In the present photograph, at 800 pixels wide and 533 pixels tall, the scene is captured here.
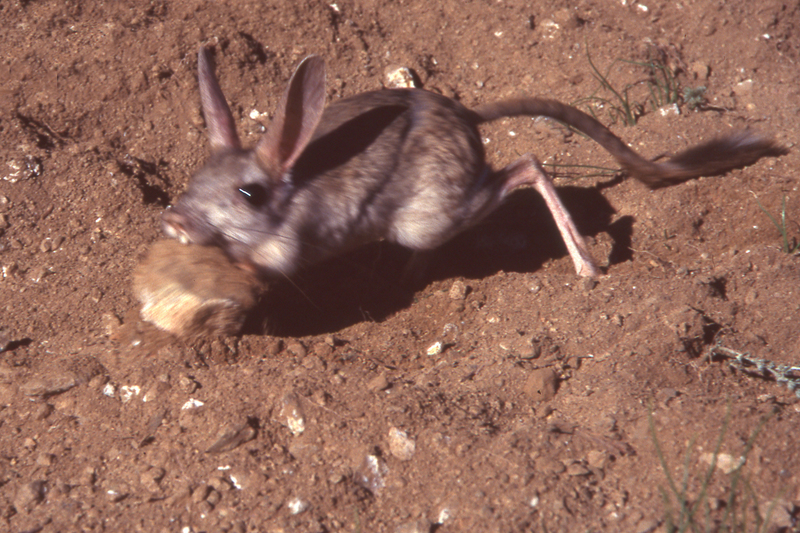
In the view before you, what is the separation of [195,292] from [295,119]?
0.84m

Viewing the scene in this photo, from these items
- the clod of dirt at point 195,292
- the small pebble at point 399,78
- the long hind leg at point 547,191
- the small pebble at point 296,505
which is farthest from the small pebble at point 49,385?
the small pebble at point 399,78

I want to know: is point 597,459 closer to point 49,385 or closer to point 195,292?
point 195,292

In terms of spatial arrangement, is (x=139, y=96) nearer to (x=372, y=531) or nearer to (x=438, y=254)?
(x=438, y=254)

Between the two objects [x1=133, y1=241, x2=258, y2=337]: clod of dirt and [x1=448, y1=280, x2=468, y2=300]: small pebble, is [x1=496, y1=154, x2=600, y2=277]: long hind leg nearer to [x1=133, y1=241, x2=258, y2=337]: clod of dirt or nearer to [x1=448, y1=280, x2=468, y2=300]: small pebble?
[x1=448, y1=280, x2=468, y2=300]: small pebble

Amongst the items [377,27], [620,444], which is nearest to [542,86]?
[377,27]

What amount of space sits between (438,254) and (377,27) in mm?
1950

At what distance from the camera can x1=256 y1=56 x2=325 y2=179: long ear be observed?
2746 mm

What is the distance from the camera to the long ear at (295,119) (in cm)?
275

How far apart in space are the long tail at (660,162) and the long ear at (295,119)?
3.60 feet

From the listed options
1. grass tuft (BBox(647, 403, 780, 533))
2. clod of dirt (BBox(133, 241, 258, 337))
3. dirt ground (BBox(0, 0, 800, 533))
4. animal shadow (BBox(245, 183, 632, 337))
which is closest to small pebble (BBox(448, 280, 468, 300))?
dirt ground (BBox(0, 0, 800, 533))

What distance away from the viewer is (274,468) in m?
2.38

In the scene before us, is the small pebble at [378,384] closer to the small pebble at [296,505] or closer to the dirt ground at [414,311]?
the dirt ground at [414,311]

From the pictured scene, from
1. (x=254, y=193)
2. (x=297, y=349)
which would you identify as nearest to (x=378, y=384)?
(x=297, y=349)

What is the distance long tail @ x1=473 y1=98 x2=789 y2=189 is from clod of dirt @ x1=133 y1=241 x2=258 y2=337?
157 cm
